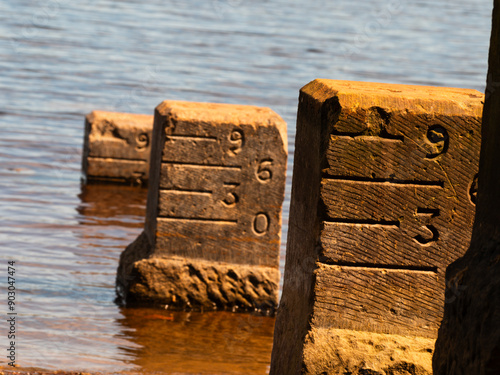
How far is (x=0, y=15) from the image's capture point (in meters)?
29.7

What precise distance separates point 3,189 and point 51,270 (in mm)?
3130

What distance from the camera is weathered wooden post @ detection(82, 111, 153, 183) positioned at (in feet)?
34.7

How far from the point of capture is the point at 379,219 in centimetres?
411

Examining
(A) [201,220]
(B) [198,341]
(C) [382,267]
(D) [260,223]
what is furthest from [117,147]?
(C) [382,267]

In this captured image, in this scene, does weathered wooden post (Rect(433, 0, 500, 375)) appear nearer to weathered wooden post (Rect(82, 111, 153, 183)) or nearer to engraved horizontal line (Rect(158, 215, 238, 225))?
engraved horizontal line (Rect(158, 215, 238, 225))

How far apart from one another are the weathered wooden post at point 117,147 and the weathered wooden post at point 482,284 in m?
7.81

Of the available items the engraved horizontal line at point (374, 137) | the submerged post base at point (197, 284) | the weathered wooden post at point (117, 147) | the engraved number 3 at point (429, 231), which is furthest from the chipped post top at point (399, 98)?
the weathered wooden post at point (117, 147)

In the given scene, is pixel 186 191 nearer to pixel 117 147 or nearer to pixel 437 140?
pixel 437 140

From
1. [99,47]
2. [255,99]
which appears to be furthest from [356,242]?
[99,47]

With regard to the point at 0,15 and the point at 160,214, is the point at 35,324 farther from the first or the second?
the point at 0,15

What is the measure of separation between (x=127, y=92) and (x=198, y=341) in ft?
40.5

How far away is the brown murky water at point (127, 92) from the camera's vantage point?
20.0 feet

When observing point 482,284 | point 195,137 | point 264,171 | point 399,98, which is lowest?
point 482,284

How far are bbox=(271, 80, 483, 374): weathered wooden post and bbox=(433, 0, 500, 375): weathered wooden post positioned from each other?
3.40 ft
